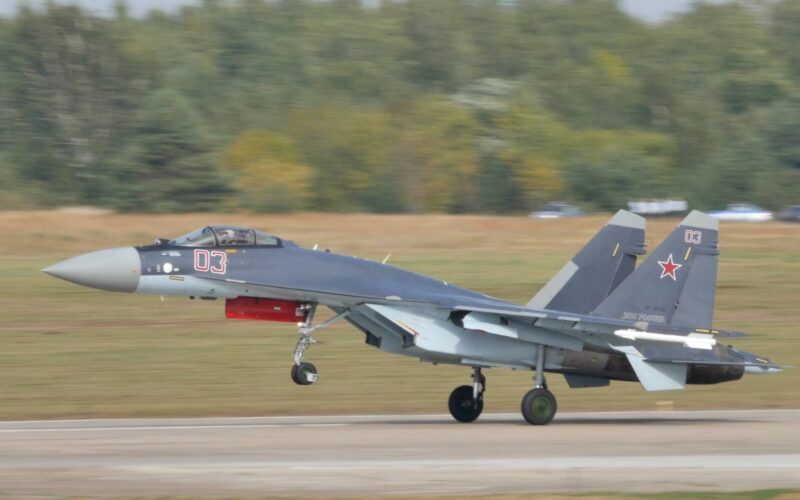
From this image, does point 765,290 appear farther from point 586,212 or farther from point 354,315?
point 586,212

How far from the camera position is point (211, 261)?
1798 cm

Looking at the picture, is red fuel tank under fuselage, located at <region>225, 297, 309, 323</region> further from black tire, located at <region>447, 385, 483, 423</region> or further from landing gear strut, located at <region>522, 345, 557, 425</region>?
landing gear strut, located at <region>522, 345, 557, 425</region>

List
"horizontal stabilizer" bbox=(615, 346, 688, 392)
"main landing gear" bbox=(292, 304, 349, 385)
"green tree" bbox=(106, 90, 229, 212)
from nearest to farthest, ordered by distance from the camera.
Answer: "main landing gear" bbox=(292, 304, 349, 385) < "horizontal stabilizer" bbox=(615, 346, 688, 392) < "green tree" bbox=(106, 90, 229, 212)

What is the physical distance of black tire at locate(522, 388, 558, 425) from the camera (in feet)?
61.5

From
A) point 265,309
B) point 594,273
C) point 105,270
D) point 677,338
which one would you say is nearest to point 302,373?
point 265,309

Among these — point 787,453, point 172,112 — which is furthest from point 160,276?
point 172,112

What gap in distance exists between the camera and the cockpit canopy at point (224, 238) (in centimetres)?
1814

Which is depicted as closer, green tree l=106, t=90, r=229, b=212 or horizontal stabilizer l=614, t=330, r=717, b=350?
horizontal stabilizer l=614, t=330, r=717, b=350

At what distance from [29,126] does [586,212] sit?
34.1 meters

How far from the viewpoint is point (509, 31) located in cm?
10894

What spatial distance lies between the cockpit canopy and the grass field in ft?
13.9

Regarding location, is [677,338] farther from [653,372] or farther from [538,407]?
[538,407]

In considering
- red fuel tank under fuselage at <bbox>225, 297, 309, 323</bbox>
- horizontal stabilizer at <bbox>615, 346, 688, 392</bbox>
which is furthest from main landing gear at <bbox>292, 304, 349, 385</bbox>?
horizontal stabilizer at <bbox>615, 346, 688, 392</bbox>

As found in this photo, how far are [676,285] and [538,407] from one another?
298 centimetres
